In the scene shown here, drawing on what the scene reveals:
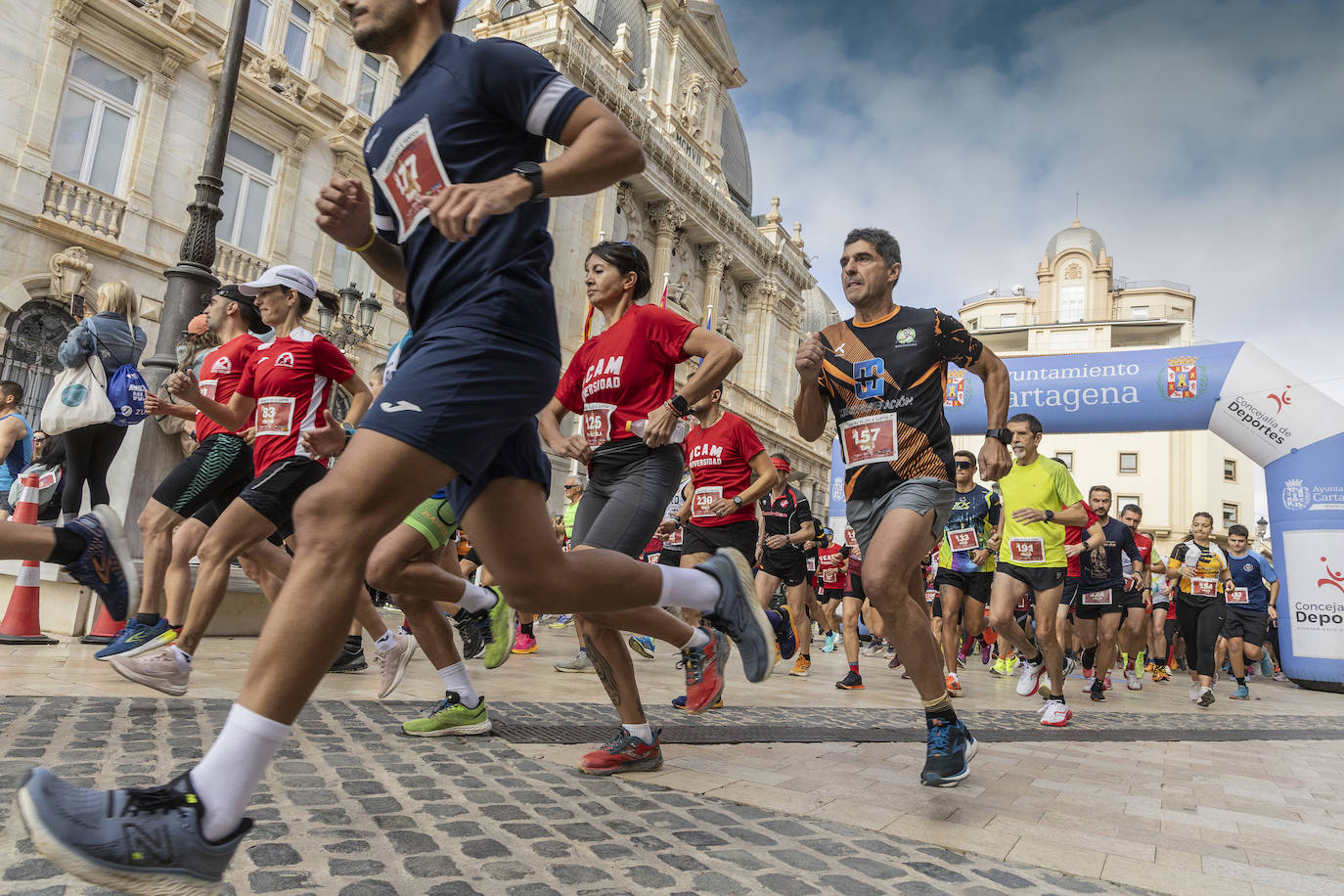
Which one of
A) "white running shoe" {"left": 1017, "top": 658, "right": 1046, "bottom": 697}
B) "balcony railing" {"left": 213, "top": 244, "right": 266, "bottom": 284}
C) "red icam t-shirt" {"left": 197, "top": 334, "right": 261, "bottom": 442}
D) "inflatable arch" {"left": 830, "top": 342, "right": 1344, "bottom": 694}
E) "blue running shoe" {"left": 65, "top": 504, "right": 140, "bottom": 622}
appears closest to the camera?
"blue running shoe" {"left": 65, "top": 504, "right": 140, "bottom": 622}

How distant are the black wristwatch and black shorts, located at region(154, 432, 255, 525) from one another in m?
3.36

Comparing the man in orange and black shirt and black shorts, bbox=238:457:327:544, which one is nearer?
the man in orange and black shirt

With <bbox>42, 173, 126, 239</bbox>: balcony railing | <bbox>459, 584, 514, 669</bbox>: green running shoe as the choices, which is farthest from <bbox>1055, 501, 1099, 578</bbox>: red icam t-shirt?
<bbox>42, 173, 126, 239</bbox>: balcony railing

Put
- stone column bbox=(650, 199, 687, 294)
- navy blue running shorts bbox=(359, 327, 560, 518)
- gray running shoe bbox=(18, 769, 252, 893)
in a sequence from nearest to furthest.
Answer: gray running shoe bbox=(18, 769, 252, 893)
navy blue running shorts bbox=(359, 327, 560, 518)
stone column bbox=(650, 199, 687, 294)

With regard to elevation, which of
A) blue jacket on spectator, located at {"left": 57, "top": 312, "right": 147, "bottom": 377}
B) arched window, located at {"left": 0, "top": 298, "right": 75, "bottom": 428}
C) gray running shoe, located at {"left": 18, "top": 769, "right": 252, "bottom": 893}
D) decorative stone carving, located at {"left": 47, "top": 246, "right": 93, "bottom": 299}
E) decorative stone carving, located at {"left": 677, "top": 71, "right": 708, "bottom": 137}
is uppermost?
decorative stone carving, located at {"left": 677, "top": 71, "right": 708, "bottom": 137}

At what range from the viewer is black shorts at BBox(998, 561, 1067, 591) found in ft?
22.6

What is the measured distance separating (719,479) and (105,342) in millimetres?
4071

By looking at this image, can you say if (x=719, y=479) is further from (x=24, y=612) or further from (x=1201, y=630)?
(x=1201, y=630)

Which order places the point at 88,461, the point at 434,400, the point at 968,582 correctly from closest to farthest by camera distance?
the point at 434,400 → the point at 88,461 → the point at 968,582

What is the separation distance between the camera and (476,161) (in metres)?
2.09

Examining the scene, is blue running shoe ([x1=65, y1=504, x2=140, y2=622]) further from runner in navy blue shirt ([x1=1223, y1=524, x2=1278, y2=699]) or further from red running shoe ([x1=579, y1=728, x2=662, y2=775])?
runner in navy blue shirt ([x1=1223, y1=524, x2=1278, y2=699])

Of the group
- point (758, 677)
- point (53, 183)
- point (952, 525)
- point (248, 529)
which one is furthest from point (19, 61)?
point (758, 677)

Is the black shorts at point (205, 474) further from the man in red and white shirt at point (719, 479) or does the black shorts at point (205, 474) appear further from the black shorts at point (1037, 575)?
the black shorts at point (1037, 575)

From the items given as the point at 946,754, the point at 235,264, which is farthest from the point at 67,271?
the point at 946,754
